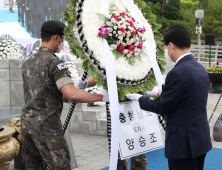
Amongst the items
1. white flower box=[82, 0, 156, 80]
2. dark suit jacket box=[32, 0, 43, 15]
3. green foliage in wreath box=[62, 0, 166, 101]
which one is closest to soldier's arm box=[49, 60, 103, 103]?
green foliage in wreath box=[62, 0, 166, 101]

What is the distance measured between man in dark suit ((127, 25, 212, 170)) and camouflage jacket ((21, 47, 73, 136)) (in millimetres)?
883

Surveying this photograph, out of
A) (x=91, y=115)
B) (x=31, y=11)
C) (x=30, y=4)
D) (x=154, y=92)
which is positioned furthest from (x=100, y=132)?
(x=30, y=4)

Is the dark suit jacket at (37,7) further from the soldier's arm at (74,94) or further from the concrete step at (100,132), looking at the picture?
the soldier's arm at (74,94)

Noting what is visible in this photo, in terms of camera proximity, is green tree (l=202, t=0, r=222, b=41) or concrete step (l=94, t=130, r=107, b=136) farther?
green tree (l=202, t=0, r=222, b=41)

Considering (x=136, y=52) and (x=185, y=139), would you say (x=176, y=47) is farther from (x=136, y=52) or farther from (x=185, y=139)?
(x=185, y=139)

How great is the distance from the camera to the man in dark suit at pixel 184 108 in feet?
8.41

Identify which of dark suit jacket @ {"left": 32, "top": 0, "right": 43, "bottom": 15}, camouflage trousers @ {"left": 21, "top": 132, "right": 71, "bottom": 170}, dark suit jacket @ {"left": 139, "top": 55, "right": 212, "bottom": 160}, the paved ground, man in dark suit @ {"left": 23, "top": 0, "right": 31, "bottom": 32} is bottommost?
the paved ground

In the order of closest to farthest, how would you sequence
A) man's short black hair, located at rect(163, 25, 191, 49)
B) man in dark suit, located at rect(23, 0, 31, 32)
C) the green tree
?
man's short black hair, located at rect(163, 25, 191, 49) → man in dark suit, located at rect(23, 0, 31, 32) → the green tree

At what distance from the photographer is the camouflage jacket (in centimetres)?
272

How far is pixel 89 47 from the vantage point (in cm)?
285

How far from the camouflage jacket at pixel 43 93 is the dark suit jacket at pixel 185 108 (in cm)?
88

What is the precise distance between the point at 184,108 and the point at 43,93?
126 cm

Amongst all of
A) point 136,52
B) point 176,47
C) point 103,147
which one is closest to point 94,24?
point 136,52

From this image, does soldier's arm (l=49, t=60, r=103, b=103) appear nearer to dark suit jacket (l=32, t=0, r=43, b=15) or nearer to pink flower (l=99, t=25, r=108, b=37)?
pink flower (l=99, t=25, r=108, b=37)
